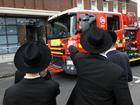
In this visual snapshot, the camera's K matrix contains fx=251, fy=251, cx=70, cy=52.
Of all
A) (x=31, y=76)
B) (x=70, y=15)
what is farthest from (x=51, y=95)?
(x=70, y=15)

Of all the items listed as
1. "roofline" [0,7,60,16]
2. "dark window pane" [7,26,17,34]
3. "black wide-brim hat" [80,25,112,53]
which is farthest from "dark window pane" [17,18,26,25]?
"black wide-brim hat" [80,25,112,53]

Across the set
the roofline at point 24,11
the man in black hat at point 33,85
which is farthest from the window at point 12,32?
the man in black hat at point 33,85

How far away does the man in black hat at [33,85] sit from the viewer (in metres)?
2.30

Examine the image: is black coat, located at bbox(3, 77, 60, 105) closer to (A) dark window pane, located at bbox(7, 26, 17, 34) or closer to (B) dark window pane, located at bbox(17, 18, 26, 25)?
(A) dark window pane, located at bbox(7, 26, 17, 34)

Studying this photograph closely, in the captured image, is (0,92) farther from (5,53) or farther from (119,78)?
(5,53)

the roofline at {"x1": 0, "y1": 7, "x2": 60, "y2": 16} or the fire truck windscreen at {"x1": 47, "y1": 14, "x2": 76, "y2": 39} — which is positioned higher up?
the roofline at {"x1": 0, "y1": 7, "x2": 60, "y2": 16}

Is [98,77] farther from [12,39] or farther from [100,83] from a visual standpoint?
[12,39]

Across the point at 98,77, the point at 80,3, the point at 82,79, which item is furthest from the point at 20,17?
the point at 98,77

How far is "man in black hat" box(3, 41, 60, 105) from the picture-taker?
90.4 inches

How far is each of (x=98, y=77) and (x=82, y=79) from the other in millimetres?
203


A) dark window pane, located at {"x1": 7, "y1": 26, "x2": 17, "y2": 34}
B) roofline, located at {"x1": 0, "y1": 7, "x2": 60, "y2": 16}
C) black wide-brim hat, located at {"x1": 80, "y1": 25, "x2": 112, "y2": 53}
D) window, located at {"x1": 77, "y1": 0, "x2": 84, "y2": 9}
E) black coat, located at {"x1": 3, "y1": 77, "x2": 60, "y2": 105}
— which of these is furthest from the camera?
window, located at {"x1": 77, "y1": 0, "x2": 84, "y2": 9}

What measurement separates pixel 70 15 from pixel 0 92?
3431mm

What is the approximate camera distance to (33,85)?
231 cm

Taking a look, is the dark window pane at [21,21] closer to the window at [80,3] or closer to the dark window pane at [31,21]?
the dark window pane at [31,21]
